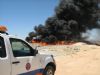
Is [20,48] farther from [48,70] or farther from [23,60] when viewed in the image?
[48,70]

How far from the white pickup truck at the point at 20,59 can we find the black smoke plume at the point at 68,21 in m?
32.7

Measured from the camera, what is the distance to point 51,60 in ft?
37.3

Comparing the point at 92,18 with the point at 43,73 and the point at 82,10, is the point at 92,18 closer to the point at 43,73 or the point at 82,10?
the point at 82,10

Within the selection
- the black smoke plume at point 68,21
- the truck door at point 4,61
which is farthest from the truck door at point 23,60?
the black smoke plume at point 68,21

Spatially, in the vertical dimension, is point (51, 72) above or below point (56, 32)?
below

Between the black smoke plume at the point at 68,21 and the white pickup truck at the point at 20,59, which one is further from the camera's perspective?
the black smoke plume at the point at 68,21

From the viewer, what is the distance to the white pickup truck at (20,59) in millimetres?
8945

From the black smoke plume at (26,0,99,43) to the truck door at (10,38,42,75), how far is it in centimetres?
3322

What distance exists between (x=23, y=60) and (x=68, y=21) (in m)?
35.7

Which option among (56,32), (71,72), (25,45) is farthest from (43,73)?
(56,32)

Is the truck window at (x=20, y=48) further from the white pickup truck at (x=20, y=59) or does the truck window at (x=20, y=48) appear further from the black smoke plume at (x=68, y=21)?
the black smoke plume at (x=68, y=21)

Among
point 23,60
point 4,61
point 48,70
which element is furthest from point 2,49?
point 48,70

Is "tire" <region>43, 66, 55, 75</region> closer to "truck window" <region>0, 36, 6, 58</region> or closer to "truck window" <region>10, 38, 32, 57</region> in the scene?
"truck window" <region>10, 38, 32, 57</region>

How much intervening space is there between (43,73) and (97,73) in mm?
5002
